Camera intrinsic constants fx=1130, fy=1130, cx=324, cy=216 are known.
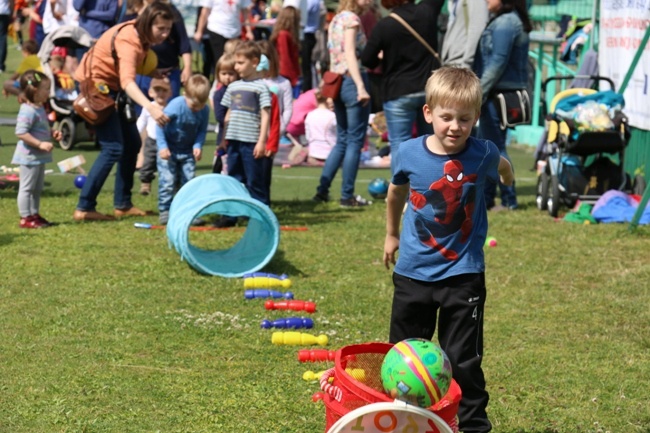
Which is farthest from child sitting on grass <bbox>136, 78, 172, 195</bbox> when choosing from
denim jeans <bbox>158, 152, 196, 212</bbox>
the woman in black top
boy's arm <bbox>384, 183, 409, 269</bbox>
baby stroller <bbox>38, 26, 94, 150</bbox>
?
boy's arm <bbox>384, 183, 409, 269</bbox>

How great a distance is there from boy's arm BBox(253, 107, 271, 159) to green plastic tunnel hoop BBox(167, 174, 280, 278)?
32.3 inches

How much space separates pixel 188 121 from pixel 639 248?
14.4 ft

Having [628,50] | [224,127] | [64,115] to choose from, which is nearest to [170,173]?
[224,127]

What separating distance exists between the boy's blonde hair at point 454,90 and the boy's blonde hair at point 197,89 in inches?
248

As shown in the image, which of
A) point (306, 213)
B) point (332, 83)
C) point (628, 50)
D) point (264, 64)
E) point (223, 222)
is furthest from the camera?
point (628, 50)

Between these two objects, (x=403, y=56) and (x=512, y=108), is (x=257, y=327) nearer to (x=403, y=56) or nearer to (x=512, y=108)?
(x=403, y=56)

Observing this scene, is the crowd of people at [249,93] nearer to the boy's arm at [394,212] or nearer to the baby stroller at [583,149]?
the baby stroller at [583,149]

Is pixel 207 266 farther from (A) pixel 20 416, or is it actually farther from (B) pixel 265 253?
(A) pixel 20 416

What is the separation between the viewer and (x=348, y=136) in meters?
12.5

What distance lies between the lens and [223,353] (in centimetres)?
655

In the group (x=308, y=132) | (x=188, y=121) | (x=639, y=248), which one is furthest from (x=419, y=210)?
(x=308, y=132)

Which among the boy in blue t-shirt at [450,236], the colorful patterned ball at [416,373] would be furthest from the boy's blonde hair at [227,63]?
the colorful patterned ball at [416,373]

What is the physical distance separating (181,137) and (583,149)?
4155 mm

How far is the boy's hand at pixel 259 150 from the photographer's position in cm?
1051
